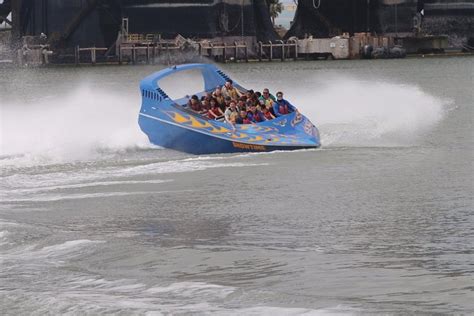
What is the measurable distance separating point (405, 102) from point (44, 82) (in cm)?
3344

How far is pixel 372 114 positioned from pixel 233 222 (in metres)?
20.1

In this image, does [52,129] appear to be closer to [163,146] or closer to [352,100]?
[163,146]

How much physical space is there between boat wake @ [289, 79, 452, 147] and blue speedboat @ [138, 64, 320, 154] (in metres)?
1.64

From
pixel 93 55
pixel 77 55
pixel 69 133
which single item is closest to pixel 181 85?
pixel 93 55

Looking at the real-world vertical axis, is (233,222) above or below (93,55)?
above

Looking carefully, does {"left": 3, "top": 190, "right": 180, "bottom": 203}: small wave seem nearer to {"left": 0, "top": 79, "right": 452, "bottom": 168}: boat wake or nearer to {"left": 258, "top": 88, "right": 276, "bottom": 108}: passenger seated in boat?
{"left": 0, "top": 79, "right": 452, "bottom": 168}: boat wake

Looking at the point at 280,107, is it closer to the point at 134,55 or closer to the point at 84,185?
the point at 84,185

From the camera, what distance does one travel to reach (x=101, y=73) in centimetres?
8162

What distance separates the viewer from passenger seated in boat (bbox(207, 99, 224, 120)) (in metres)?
26.9

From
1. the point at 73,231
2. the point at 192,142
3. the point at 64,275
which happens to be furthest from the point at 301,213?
the point at 192,142

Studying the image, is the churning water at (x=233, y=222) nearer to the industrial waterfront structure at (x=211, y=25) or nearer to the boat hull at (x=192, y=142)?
the boat hull at (x=192, y=142)

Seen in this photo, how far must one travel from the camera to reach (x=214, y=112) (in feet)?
88.8

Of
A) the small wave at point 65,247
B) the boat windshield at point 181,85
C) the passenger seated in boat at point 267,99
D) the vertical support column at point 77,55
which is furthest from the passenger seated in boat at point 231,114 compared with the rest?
the vertical support column at point 77,55

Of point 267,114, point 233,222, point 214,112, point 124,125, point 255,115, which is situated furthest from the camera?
point 124,125
